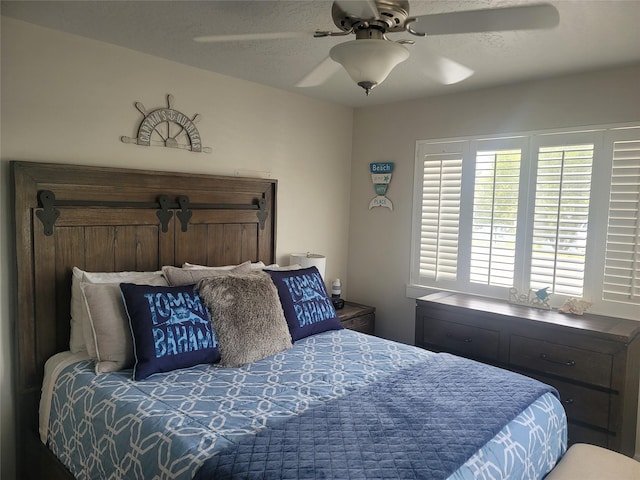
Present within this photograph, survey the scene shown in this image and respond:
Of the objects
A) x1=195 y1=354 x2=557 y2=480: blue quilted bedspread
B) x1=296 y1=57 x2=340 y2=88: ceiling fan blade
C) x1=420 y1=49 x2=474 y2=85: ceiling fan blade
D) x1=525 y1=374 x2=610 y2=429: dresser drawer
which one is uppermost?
x1=420 y1=49 x2=474 y2=85: ceiling fan blade

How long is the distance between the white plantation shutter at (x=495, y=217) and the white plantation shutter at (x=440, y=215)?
0.16 meters

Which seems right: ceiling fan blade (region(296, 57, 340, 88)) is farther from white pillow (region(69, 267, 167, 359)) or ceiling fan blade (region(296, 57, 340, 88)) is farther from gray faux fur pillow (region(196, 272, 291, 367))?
white pillow (region(69, 267, 167, 359))

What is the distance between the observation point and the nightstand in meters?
3.60

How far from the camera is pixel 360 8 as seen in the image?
1.58m

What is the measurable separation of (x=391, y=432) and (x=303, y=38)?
6.29 feet

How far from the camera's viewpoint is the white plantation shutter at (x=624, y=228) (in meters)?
2.74

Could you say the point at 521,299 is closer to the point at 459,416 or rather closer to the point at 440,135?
the point at 440,135

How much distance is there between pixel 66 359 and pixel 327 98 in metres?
2.67

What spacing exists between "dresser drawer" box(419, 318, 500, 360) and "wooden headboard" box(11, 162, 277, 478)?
1.53 meters

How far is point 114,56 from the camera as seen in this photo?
2.59 meters

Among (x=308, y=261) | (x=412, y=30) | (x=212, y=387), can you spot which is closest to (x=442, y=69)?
(x=412, y=30)

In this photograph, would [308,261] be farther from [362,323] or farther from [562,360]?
[562,360]

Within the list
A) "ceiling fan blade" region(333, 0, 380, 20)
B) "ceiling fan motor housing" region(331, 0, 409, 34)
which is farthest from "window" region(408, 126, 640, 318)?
"ceiling fan blade" region(333, 0, 380, 20)

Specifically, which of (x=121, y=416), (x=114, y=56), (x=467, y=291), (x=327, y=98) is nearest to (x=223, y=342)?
(x=121, y=416)
